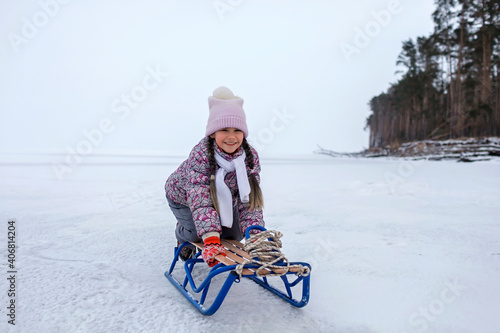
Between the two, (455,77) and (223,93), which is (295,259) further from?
(455,77)

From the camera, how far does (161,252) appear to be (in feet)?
9.89

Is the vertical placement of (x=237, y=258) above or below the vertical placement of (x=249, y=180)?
below

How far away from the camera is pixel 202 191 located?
2.14 m

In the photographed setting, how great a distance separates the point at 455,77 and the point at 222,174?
93.0 ft

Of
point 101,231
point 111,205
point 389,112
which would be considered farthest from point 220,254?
point 389,112

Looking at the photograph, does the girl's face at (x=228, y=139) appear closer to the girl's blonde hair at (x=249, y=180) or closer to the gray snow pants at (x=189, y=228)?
the girl's blonde hair at (x=249, y=180)

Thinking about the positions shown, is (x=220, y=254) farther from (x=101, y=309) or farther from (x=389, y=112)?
(x=389, y=112)

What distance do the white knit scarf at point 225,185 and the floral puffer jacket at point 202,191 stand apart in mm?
53

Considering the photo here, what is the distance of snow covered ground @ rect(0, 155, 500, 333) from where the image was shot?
5.80 feet

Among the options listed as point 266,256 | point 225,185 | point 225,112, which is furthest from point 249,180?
point 266,256

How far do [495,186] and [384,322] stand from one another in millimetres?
6779

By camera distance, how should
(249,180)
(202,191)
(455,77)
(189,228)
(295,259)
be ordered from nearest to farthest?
(202,191), (249,180), (189,228), (295,259), (455,77)

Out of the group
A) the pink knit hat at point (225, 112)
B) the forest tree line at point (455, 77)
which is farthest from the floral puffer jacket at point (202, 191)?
the forest tree line at point (455, 77)

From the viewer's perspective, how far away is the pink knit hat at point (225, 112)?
221cm
